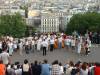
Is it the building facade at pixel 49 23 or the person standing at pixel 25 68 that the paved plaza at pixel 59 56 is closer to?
the person standing at pixel 25 68

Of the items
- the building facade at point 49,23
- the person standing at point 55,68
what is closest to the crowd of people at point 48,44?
the person standing at point 55,68

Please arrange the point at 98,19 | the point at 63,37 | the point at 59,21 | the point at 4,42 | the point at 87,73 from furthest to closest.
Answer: the point at 59,21
the point at 98,19
the point at 63,37
the point at 4,42
the point at 87,73

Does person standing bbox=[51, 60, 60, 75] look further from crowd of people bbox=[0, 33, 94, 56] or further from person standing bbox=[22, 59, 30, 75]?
crowd of people bbox=[0, 33, 94, 56]

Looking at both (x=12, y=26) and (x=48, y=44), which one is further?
(x=12, y=26)

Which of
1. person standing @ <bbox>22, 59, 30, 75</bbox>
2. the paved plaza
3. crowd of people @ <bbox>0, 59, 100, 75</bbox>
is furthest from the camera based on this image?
the paved plaza

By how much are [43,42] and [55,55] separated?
830mm

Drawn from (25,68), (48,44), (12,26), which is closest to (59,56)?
(48,44)

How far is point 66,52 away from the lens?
2161 centimetres

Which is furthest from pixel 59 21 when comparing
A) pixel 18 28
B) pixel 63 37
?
pixel 63 37

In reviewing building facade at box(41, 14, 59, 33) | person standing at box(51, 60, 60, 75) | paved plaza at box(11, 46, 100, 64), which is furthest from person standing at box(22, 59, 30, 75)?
building facade at box(41, 14, 59, 33)

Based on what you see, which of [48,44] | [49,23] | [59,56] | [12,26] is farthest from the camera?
[49,23]

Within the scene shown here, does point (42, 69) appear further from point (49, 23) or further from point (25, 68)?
point (49, 23)

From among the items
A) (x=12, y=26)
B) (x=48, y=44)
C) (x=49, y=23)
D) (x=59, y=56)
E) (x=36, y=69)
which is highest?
(x=36, y=69)

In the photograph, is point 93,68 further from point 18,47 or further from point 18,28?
point 18,28
